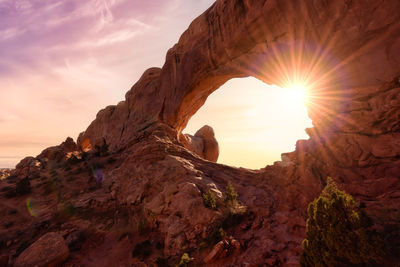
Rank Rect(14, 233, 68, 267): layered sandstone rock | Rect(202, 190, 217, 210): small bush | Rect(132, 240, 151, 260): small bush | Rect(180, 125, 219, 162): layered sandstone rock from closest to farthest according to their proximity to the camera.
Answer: Rect(14, 233, 68, 267): layered sandstone rock < Rect(132, 240, 151, 260): small bush < Rect(202, 190, 217, 210): small bush < Rect(180, 125, 219, 162): layered sandstone rock

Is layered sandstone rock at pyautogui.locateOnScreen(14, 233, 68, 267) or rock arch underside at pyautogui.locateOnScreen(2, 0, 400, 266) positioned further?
rock arch underside at pyautogui.locateOnScreen(2, 0, 400, 266)

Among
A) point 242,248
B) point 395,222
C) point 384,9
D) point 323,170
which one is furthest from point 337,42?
point 242,248

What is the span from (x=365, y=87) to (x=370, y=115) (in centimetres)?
208

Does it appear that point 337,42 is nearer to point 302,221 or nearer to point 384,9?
point 384,9

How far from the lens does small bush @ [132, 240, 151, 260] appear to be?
11.7 metres

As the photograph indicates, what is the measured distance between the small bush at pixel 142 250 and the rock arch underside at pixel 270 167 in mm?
307

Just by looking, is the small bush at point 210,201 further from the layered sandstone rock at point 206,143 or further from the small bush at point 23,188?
the layered sandstone rock at point 206,143

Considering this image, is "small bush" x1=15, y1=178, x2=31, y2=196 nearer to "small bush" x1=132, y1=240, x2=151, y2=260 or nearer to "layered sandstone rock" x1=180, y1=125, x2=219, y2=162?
"small bush" x1=132, y1=240, x2=151, y2=260

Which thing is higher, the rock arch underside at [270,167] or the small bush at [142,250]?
the rock arch underside at [270,167]

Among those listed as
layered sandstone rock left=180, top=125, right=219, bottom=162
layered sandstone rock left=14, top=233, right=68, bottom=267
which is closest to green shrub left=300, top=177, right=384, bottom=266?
layered sandstone rock left=14, top=233, right=68, bottom=267

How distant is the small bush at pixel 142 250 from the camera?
11.7 m

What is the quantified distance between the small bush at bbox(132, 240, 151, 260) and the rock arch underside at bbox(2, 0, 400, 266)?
31 cm

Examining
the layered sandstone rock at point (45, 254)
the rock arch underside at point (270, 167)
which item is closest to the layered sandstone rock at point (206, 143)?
the rock arch underside at point (270, 167)

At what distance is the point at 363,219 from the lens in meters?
6.60
